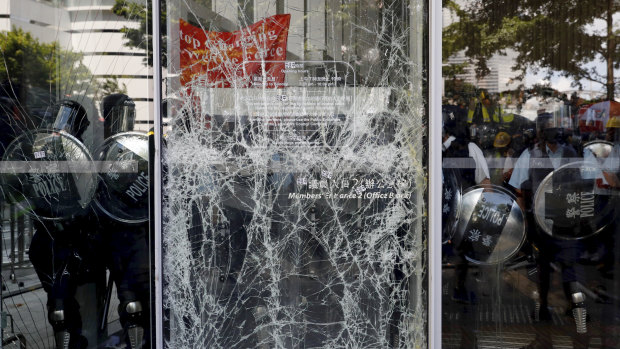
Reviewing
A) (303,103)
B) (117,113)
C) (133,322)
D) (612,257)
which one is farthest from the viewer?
(612,257)

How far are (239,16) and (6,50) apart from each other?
149 cm

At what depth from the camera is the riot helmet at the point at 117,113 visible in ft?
9.78

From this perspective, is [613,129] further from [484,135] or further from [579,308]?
[579,308]

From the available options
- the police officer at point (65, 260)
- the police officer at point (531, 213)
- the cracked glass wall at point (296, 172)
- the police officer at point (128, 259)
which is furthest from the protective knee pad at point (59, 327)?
the police officer at point (531, 213)

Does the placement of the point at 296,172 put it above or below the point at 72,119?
below

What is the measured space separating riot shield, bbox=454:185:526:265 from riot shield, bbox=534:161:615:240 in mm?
155

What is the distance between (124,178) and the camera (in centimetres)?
307

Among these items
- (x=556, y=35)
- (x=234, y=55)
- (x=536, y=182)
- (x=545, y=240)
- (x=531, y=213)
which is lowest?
(x=545, y=240)

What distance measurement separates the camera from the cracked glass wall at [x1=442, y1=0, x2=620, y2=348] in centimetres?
314

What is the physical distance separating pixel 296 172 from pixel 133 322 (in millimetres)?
1368

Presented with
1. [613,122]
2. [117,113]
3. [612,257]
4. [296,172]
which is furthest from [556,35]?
[117,113]

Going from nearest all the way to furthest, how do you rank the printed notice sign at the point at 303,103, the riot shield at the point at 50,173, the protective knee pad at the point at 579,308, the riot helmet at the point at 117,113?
the printed notice sign at the point at 303,103
the riot helmet at the point at 117,113
the riot shield at the point at 50,173
the protective knee pad at the point at 579,308

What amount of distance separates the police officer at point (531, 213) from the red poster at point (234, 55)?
5.22 feet

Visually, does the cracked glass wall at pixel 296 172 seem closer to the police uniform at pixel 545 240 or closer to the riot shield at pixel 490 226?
the riot shield at pixel 490 226
